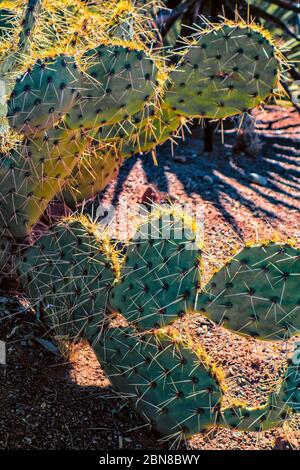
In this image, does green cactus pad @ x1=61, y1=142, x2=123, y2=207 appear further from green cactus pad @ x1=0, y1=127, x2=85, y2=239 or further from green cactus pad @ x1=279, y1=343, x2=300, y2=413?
green cactus pad @ x1=279, y1=343, x2=300, y2=413

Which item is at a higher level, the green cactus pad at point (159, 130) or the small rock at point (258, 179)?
the green cactus pad at point (159, 130)

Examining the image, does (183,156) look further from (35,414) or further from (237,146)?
(35,414)

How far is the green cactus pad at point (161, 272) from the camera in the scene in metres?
2.68

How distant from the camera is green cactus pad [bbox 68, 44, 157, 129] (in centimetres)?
294

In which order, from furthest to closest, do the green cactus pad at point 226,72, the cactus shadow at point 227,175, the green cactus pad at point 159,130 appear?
the cactus shadow at point 227,175, the green cactus pad at point 159,130, the green cactus pad at point 226,72

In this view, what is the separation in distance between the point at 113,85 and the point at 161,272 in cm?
81

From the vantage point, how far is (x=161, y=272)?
9.01 feet

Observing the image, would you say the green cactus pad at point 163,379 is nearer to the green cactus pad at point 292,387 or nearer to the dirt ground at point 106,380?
the dirt ground at point 106,380

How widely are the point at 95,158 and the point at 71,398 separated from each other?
1.44 metres

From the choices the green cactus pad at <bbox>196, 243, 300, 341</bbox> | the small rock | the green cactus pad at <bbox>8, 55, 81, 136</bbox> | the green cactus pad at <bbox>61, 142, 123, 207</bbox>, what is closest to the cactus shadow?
the small rock

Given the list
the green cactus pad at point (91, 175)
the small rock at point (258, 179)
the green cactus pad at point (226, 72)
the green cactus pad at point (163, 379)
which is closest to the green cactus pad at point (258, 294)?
the green cactus pad at point (163, 379)

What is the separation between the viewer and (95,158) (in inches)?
156

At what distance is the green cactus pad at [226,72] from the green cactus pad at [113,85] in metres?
0.28

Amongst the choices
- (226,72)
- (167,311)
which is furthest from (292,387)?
(226,72)
